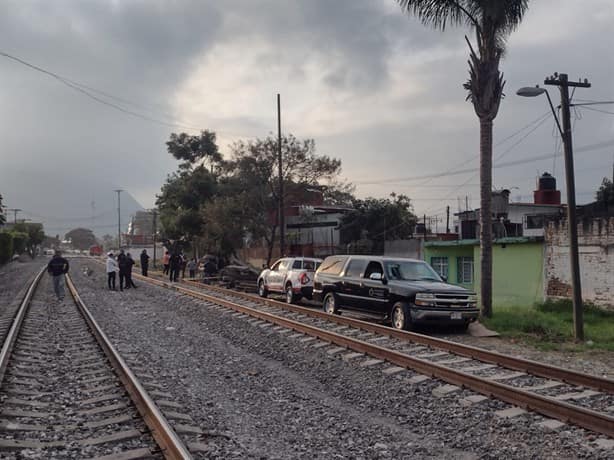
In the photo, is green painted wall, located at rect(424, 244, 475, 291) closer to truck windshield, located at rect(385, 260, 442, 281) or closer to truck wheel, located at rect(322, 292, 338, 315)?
truck wheel, located at rect(322, 292, 338, 315)

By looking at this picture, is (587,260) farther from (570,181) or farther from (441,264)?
(441,264)

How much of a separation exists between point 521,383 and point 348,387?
2.45 meters

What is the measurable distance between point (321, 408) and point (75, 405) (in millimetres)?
3060

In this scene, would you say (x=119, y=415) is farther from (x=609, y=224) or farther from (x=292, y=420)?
(x=609, y=224)

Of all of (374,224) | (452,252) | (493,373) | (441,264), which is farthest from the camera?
(374,224)

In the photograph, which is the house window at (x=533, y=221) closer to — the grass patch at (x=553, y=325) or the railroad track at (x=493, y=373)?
the grass patch at (x=553, y=325)

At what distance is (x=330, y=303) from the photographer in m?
17.5

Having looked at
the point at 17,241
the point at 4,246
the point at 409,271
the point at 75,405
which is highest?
the point at 17,241

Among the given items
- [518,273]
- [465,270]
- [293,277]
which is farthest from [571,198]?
[465,270]

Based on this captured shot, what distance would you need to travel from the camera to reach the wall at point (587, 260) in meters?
17.9

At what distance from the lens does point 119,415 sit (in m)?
7.10

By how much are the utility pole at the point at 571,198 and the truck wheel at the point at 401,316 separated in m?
3.65

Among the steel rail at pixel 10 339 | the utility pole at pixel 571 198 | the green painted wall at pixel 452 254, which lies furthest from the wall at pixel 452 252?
the steel rail at pixel 10 339

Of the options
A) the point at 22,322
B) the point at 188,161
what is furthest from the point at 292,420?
the point at 188,161
